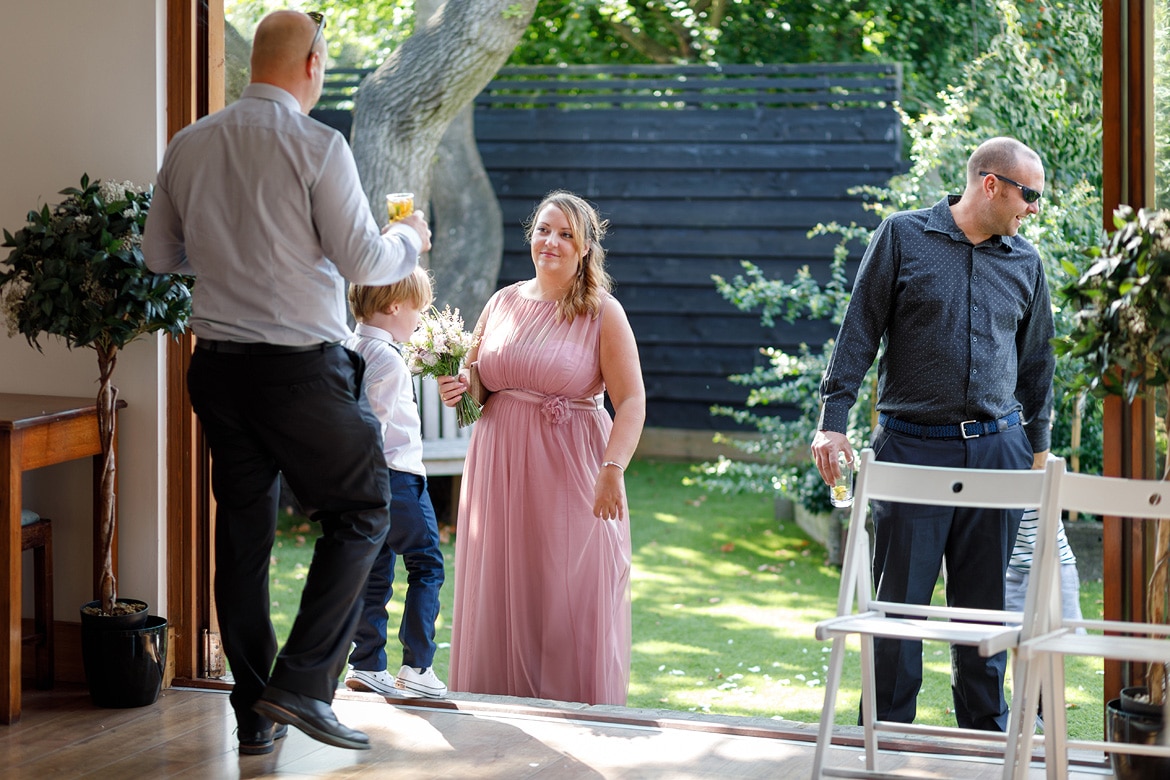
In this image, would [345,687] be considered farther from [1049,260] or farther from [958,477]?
[1049,260]

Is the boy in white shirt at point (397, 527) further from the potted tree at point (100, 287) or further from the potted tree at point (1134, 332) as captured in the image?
the potted tree at point (1134, 332)

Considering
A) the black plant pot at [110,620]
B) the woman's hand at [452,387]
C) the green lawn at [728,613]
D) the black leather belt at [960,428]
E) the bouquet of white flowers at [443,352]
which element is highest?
the bouquet of white flowers at [443,352]

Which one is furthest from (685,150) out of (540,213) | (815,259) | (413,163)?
(540,213)

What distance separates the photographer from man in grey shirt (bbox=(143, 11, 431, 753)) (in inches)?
124

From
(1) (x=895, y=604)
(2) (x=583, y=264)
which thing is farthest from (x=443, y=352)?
(1) (x=895, y=604)

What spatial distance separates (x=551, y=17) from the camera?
11.3 m

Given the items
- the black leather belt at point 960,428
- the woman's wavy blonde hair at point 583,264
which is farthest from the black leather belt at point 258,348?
the black leather belt at point 960,428

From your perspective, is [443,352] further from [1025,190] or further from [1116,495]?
[1116,495]

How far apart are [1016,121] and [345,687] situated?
14.0 ft

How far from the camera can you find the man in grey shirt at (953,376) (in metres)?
3.78

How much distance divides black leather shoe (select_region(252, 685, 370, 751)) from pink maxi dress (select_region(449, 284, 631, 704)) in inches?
32.9

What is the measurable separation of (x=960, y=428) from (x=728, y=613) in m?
2.60

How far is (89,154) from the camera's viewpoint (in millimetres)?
4082

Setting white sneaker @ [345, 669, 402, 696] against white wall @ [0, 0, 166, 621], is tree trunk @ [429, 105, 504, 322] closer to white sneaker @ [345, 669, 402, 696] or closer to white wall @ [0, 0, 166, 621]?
white wall @ [0, 0, 166, 621]
